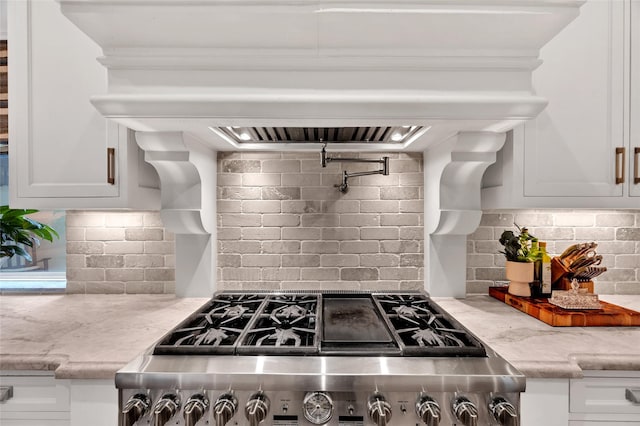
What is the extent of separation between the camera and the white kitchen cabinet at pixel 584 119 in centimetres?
149

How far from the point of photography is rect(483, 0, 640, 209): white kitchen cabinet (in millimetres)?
1489

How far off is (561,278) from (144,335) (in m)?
1.83

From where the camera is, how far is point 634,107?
1499 millimetres

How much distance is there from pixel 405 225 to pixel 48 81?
1797mm

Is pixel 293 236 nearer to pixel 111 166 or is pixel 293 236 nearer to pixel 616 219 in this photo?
pixel 111 166

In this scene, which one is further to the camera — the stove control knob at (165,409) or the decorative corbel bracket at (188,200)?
the decorative corbel bracket at (188,200)

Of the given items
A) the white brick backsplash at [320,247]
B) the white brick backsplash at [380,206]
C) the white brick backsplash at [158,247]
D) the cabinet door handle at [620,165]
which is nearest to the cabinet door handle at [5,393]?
the white brick backsplash at [158,247]

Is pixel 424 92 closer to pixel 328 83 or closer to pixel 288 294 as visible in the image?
pixel 328 83

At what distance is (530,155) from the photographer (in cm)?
150

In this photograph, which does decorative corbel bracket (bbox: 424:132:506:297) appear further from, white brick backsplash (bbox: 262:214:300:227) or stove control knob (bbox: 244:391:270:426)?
stove control knob (bbox: 244:391:270:426)

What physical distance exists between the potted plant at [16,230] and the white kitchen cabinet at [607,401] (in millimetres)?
2531

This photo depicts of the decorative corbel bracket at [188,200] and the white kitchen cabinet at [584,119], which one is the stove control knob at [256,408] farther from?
the white kitchen cabinet at [584,119]

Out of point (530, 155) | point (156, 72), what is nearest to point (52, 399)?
point (156, 72)

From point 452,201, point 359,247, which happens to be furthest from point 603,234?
point 359,247
